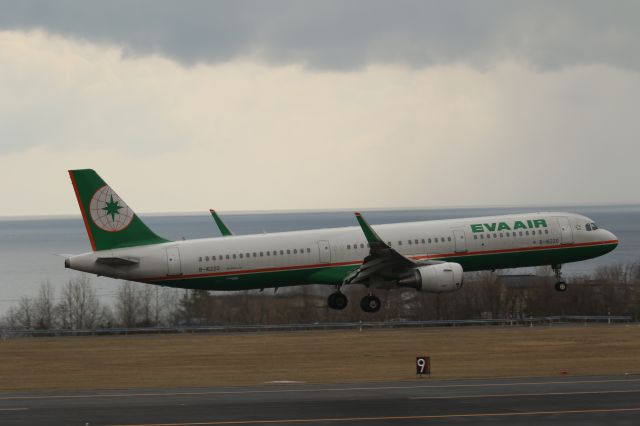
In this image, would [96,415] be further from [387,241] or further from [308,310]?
[308,310]

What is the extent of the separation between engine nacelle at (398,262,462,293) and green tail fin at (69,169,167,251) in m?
16.1

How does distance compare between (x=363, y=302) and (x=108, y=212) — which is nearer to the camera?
(x=108, y=212)

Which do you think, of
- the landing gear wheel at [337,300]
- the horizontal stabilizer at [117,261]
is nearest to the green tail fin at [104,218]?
the horizontal stabilizer at [117,261]

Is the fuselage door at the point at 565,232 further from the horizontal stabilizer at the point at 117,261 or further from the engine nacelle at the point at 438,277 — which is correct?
the horizontal stabilizer at the point at 117,261

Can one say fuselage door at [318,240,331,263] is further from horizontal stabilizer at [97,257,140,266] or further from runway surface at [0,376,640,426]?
runway surface at [0,376,640,426]

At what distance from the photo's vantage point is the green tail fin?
215 ft

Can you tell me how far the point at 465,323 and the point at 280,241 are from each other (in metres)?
36.9

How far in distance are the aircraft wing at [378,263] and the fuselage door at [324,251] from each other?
1719mm

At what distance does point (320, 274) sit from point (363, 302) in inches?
122

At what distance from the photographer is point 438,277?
6444 cm

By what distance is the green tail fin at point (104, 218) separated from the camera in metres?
65.4

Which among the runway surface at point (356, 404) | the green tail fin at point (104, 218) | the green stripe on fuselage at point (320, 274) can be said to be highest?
the green tail fin at point (104, 218)

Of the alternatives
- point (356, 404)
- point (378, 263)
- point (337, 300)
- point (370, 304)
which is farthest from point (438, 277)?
point (356, 404)

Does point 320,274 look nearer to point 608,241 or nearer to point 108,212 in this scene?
point 108,212
